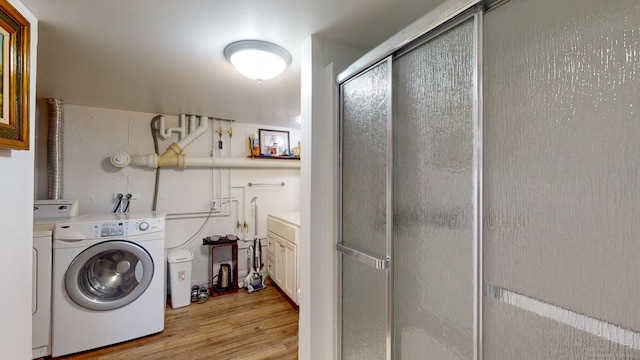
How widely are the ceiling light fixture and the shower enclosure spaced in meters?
0.60

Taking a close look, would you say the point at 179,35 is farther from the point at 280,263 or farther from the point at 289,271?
the point at 280,263

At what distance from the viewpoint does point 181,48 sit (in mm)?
1553

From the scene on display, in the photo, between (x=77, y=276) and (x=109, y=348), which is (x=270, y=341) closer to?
(x=109, y=348)

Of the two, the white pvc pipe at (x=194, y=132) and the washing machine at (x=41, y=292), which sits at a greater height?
the white pvc pipe at (x=194, y=132)

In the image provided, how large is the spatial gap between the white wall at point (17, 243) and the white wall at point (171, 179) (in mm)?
1716

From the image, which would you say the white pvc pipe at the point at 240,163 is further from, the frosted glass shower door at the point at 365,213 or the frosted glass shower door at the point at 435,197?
the frosted glass shower door at the point at 435,197

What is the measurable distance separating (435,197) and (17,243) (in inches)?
74.8

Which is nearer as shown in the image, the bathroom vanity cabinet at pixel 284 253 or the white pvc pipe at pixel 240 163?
the bathroom vanity cabinet at pixel 284 253

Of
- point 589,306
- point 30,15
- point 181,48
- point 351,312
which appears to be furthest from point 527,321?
point 30,15

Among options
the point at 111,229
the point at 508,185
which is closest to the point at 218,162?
the point at 111,229

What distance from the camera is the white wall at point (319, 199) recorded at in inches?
58.7

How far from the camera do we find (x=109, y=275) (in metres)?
2.25

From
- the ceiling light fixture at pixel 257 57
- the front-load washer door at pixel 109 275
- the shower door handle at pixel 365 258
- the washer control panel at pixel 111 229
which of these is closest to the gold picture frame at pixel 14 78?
the ceiling light fixture at pixel 257 57

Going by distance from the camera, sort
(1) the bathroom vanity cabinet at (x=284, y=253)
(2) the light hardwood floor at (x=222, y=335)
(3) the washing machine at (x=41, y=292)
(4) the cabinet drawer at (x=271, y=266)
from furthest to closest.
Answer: (4) the cabinet drawer at (x=271, y=266) < (1) the bathroom vanity cabinet at (x=284, y=253) < (2) the light hardwood floor at (x=222, y=335) < (3) the washing machine at (x=41, y=292)
